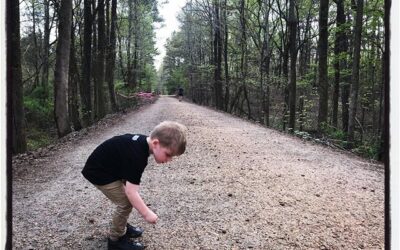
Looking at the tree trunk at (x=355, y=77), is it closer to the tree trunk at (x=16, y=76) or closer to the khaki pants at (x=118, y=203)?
the khaki pants at (x=118, y=203)

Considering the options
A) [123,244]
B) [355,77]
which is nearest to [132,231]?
[123,244]

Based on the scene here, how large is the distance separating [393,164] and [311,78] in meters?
18.1

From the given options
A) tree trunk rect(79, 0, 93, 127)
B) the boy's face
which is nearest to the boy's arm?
Answer: the boy's face

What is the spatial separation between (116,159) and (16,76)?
105cm

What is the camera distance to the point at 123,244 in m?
3.40

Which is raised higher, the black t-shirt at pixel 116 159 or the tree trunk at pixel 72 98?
the tree trunk at pixel 72 98

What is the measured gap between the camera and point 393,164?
1.79 metres

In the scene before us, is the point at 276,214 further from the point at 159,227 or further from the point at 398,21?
the point at 398,21

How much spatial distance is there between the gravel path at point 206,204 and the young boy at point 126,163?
27 cm

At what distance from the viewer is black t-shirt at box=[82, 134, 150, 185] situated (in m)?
2.94

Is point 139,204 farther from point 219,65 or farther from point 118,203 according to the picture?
point 219,65

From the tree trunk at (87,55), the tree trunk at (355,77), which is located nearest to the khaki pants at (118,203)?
the tree trunk at (355,77)

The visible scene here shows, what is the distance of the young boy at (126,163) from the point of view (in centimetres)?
274

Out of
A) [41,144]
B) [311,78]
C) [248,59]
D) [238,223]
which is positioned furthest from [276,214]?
[248,59]
